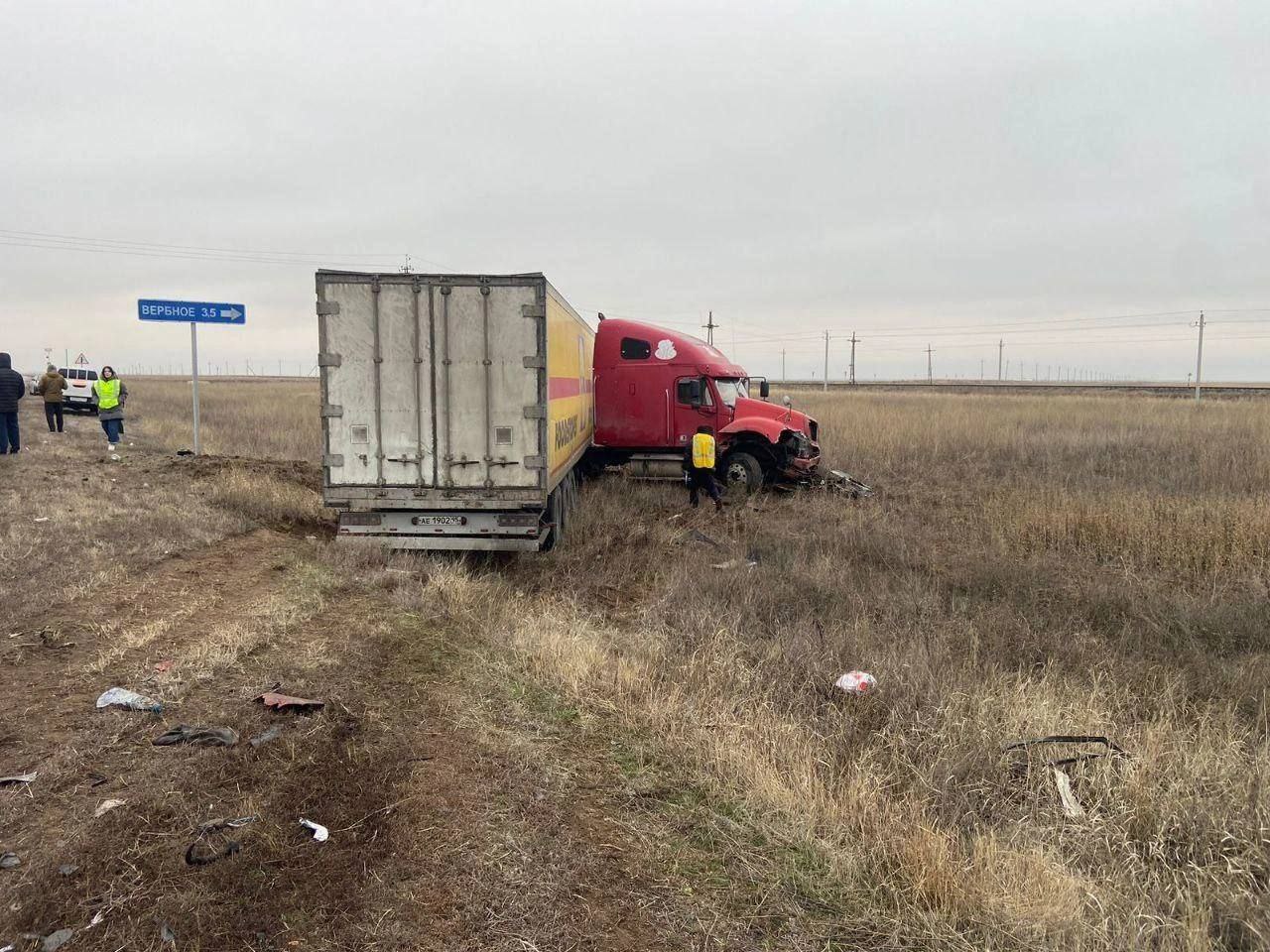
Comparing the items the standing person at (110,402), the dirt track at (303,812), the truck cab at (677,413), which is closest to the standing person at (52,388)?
the standing person at (110,402)

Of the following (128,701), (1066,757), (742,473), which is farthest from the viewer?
(742,473)

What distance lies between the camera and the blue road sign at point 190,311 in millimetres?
13586

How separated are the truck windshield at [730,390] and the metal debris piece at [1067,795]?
9.71 metres

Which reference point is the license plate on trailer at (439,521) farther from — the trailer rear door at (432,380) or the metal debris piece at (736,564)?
the metal debris piece at (736,564)

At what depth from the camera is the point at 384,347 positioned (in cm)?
760

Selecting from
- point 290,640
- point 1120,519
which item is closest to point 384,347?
point 290,640

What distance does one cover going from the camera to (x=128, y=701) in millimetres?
4293

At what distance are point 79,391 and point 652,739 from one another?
99.5 feet

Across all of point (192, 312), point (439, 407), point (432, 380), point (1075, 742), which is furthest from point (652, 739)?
point (192, 312)

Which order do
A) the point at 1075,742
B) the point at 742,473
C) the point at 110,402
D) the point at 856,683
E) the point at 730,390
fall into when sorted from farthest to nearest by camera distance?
1. the point at 110,402
2. the point at 730,390
3. the point at 742,473
4. the point at 856,683
5. the point at 1075,742

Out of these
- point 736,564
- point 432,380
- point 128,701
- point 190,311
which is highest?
point 190,311

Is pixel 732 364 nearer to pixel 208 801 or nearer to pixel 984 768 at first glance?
pixel 984 768

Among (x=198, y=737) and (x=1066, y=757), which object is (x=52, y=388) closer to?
(x=198, y=737)

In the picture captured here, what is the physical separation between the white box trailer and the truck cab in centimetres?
528
